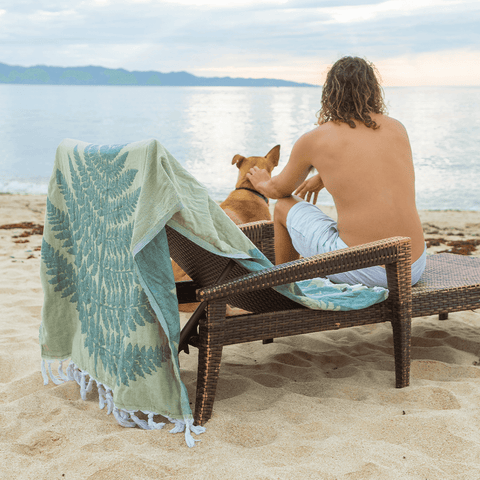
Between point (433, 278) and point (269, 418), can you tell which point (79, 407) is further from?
point (433, 278)

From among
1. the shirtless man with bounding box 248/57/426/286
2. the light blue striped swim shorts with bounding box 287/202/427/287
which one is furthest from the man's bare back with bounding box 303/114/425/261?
the light blue striped swim shorts with bounding box 287/202/427/287

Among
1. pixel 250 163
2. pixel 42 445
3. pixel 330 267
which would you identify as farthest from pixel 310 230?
pixel 42 445

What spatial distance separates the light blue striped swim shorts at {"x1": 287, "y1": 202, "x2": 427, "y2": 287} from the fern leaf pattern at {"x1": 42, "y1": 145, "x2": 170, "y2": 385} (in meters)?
1.18

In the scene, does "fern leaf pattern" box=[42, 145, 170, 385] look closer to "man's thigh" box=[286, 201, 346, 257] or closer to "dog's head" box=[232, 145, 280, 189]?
"man's thigh" box=[286, 201, 346, 257]

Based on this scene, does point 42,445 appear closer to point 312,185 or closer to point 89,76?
point 312,185

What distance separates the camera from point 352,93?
8.39ft

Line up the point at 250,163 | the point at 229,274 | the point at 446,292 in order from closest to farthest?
Result: the point at 229,274 < the point at 446,292 < the point at 250,163

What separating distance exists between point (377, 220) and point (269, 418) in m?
1.16

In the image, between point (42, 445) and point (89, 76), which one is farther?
point (89, 76)

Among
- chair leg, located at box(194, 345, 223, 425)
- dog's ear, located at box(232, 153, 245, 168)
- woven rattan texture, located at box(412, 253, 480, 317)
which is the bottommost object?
chair leg, located at box(194, 345, 223, 425)

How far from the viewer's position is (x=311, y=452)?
175 cm

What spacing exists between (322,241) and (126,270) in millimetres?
1230

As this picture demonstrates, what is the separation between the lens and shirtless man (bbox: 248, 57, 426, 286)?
2.49 metres

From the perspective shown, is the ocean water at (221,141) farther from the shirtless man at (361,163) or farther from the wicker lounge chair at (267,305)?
the wicker lounge chair at (267,305)
